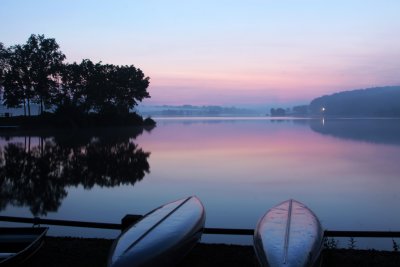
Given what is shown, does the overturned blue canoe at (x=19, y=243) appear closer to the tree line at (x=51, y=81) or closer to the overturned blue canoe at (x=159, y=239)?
the overturned blue canoe at (x=159, y=239)

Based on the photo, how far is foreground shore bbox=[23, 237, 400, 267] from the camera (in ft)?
25.4

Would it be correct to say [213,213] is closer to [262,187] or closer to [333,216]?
[333,216]

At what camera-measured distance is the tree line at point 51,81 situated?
61531 millimetres

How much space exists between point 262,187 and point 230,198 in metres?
2.92

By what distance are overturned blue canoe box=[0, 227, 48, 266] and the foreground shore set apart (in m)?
0.37

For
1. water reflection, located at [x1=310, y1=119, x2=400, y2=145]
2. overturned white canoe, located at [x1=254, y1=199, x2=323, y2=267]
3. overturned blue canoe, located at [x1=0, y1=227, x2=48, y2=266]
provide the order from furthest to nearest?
water reflection, located at [x1=310, y1=119, x2=400, y2=145] < overturned blue canoe, located at [x1=0, y1=227, x2=48, y2=266] < overturned white canoe, located at [x1=254, y1=199, x2=323, y2=267]

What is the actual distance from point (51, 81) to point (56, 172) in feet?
149

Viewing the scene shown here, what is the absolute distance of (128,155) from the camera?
31.1 m

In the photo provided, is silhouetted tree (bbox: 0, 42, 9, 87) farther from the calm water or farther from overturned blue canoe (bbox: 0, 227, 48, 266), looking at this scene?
overturned blue canoe (bbox: 0, 227, 48, 266)

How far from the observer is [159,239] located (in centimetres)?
762

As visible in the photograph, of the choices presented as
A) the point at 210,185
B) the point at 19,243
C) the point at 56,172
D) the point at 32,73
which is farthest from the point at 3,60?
the point at 19,243

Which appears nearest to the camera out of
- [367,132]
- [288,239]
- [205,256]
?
[288,239]

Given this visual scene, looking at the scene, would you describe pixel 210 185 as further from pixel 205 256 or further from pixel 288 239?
pixel 288 239

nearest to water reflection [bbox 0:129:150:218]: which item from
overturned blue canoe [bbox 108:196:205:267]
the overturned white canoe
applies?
overturned blue canoe [bbox 108:196:205:267]
